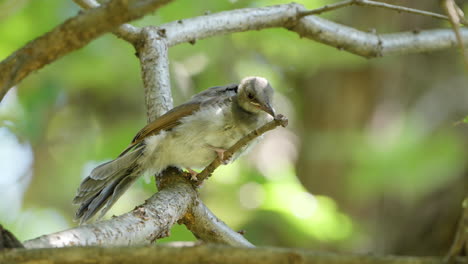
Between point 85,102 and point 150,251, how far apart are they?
728 centimetres

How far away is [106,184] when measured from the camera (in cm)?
441

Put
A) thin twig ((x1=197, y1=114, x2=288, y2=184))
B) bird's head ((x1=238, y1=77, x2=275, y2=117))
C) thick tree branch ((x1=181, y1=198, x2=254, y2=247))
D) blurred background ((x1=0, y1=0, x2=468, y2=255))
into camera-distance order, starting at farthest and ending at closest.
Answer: blurred background ((x1=0, y1=0, x2=468, y2=255)) → bird's head ((x1=238, y1=77, x2=275, y2=117)) → thick tree branch ((x1=181, y1=198, x2=254, y2=247)) → thin twig ((x1=197, y1=114, x2=288, y2=184))

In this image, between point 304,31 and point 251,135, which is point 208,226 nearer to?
point 251,135

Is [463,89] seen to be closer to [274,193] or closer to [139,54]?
[274,193]

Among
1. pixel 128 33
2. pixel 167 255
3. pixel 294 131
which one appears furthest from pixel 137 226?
pixel 294 131

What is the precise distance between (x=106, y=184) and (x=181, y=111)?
2.69 feet

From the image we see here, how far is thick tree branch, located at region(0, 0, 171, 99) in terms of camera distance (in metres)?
1.69

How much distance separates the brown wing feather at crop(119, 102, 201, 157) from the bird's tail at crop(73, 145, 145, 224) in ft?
0.49

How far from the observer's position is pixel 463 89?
8.05 metres

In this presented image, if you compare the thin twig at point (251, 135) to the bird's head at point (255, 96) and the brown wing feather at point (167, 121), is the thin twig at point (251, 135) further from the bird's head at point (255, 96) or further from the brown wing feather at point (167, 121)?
the bird's head at point (255, 96)

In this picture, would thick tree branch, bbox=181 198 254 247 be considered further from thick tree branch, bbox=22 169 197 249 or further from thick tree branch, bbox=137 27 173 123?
thick tree branch, bbox=137 27 173 123

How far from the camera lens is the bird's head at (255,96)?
15.2ft

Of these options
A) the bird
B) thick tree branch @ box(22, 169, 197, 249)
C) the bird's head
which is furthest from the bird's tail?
the bird's head

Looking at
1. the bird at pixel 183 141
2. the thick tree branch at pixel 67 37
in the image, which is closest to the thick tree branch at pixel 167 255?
Answer: the thick tree branch at pixel 67 37
